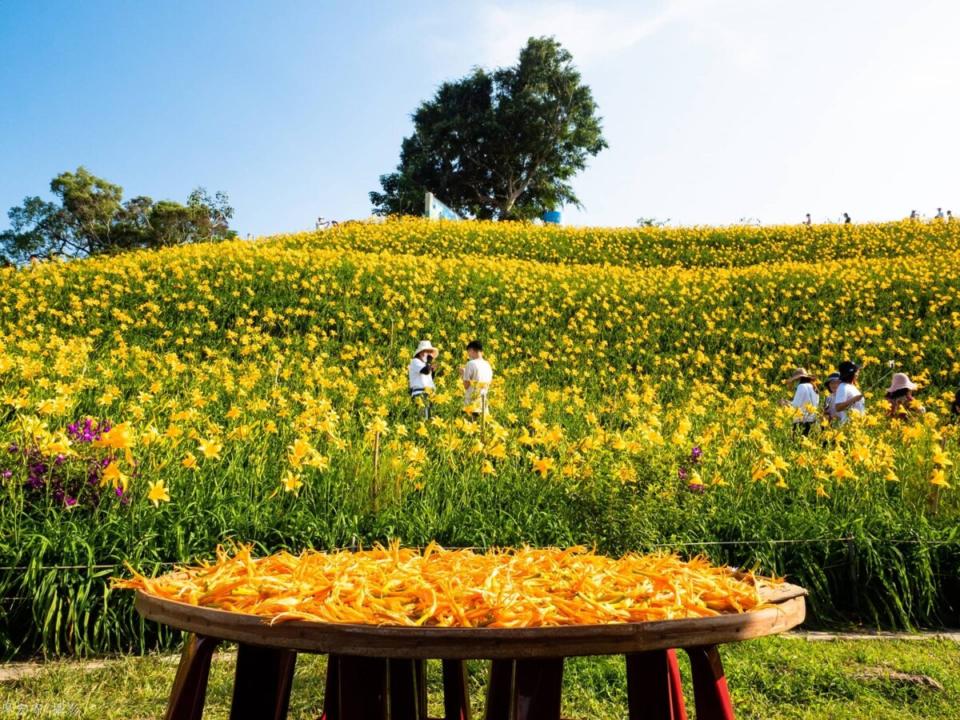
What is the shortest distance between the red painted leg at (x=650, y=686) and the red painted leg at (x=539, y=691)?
0.22 metres

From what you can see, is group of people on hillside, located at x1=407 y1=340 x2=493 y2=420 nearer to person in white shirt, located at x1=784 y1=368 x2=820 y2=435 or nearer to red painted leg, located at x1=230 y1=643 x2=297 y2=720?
person in white shirt, located at x1=784 y1=368 x2=820 y2=435

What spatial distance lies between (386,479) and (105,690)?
2046mm

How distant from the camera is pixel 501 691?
2.10 metres

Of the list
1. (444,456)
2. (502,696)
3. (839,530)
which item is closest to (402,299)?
(444,456)

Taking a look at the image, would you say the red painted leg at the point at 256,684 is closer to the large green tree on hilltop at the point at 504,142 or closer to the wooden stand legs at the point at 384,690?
the wooden stand legs at the point at 384,690

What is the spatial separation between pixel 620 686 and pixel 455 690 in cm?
158

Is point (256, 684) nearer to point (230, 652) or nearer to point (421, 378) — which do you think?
point (230, 652)

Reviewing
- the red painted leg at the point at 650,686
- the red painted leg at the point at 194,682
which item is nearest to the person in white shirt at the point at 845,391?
the red painted leg at the point at 650,686

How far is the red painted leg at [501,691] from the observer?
82.3 inches

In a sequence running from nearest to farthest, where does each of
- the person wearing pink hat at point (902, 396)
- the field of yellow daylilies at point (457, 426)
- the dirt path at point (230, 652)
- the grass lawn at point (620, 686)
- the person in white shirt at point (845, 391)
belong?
the grass lawn at point (620, 686) < the dirt path at point (230, 652) < the field of yellow daylilies at point (457, 426) < the person in white shirt at point (845, 391) < the person wearing pink hat at point (902, 396)

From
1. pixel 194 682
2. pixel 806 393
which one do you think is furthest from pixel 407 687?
pixel 806 393

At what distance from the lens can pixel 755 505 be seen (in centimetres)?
573

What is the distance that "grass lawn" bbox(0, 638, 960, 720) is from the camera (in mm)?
3471

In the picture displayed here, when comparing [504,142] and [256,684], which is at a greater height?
[504,142]
